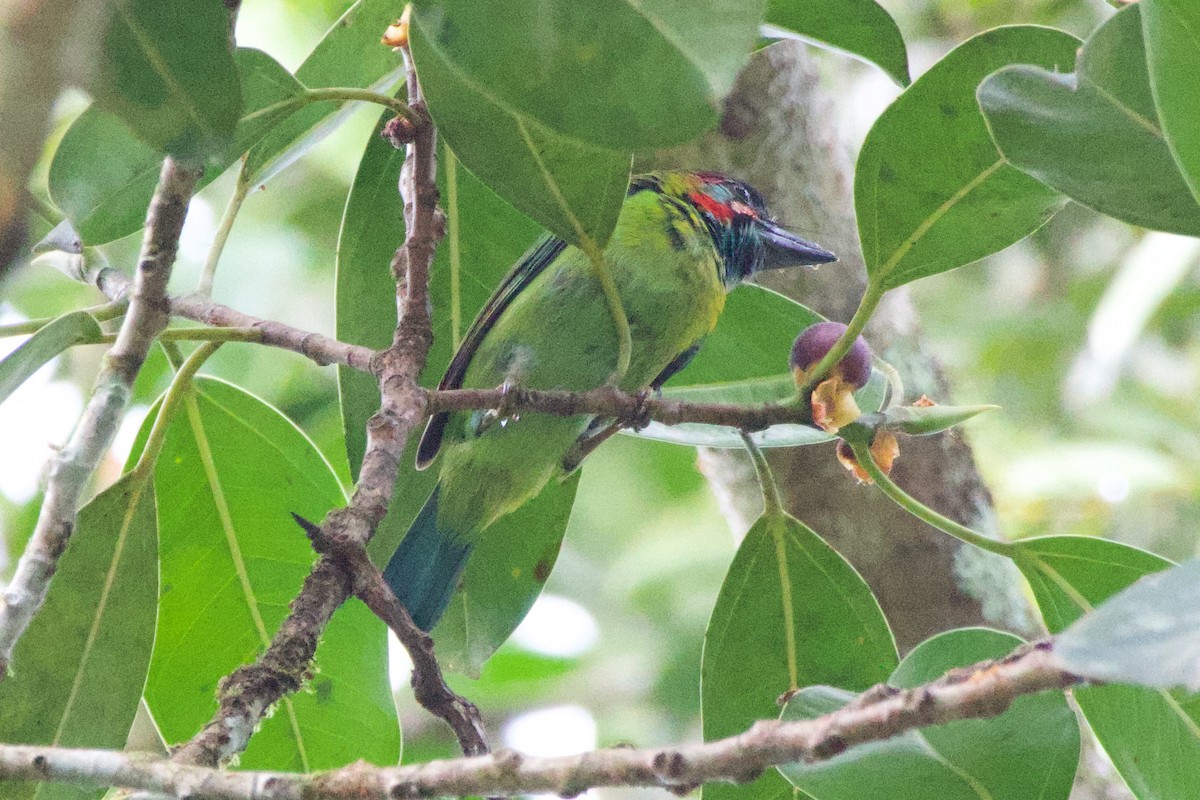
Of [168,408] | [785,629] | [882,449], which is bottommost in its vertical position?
[785,629]

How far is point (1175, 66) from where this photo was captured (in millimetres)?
1138

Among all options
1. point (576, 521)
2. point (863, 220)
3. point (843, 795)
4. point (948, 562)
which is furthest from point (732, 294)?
point (576, 521)

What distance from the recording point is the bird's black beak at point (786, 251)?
7.67 feet

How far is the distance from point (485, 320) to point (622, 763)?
1.20 metres

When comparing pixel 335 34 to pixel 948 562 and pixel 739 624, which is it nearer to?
pixel 739 624

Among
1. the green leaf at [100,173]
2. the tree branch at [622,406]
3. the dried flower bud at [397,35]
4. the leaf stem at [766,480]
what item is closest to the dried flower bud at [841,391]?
the tree branch at [622,406]

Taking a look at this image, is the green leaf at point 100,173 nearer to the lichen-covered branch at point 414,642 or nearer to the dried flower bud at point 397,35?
the dried flower bud at point 397,35

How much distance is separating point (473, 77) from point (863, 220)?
656mm

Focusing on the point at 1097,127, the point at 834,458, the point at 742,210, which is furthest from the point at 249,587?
the point at 1097,127

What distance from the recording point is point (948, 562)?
2271mm

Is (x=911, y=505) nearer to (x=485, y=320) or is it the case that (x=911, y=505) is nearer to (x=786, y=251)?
(x=485, y=320)

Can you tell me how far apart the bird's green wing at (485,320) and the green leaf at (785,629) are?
574mm

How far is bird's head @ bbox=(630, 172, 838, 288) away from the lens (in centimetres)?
237

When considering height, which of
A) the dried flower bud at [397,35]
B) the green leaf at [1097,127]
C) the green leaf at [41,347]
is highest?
the dried flower bud at [397,35]
